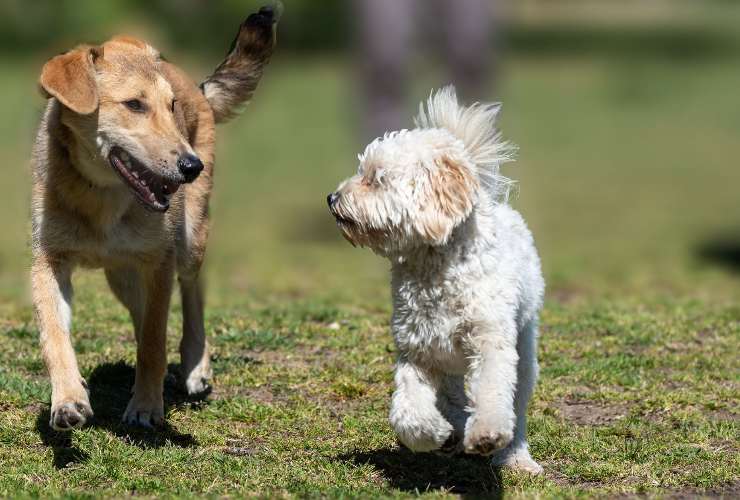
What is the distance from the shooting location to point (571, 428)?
6.17 m

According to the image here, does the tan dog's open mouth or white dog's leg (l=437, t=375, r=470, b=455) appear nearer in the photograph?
white dog's leg (l=437, t=375, r=470, b=455)

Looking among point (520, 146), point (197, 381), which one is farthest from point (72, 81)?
point (520, 146)

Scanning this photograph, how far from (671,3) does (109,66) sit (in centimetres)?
6908

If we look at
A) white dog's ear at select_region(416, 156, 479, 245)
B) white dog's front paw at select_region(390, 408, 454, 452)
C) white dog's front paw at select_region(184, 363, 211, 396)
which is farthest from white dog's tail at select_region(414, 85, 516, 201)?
white dog's front paw at select_region(184, 363, 211, 396)

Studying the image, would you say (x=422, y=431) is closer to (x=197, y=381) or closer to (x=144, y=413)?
(x=144, y=413)

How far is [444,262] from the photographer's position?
520cm

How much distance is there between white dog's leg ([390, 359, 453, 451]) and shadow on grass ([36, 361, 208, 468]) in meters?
1.25

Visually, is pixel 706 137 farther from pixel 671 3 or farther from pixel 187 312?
pixel 671 3

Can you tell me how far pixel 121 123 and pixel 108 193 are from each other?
38 cm

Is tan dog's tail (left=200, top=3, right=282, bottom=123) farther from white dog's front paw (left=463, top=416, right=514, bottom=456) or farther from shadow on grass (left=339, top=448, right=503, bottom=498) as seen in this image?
white dog's front paw (left=463, top=416, right=514, bottom=456)

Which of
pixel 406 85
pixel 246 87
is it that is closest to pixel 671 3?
pixel 406 85

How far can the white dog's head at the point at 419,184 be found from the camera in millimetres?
5035

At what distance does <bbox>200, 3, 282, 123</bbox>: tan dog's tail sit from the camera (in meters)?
7.49

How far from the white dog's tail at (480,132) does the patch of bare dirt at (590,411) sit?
5.07 feet
